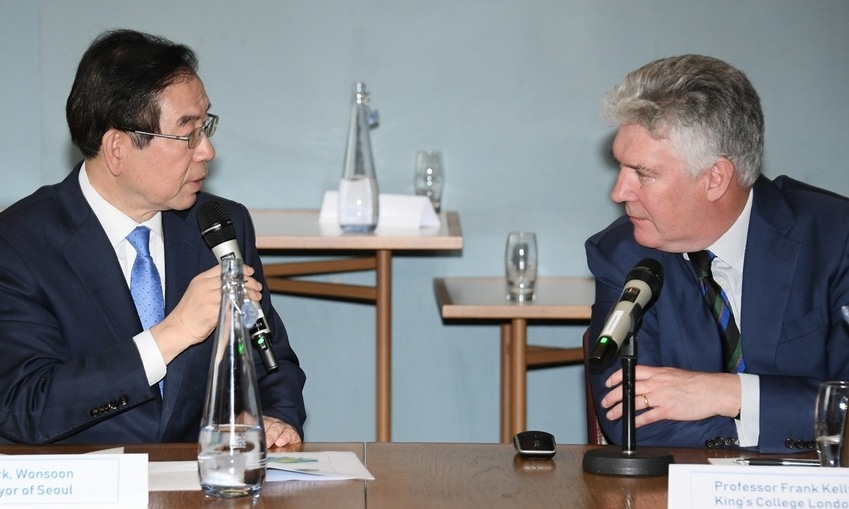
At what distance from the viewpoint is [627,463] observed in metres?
1.78

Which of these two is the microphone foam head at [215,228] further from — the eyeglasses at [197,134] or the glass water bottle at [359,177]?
the glass water bottle at [359,177]

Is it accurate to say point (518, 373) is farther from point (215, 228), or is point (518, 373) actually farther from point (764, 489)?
Answer: point (764, 489)

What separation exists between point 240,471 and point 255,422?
0.07 metres

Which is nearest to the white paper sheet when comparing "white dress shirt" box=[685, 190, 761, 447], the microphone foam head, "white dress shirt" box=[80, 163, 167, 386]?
"white dress shirt" box=[80, 163, 167, 386]

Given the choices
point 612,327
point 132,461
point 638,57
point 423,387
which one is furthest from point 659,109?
point 423,387

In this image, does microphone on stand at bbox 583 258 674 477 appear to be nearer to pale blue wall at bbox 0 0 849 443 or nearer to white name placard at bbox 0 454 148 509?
white name placard at bbox 0 454 148 509

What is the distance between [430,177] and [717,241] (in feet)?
6.85

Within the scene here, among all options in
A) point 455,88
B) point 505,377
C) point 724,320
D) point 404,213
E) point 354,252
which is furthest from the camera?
point 455,88

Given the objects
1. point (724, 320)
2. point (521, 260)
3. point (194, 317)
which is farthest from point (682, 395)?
point (521, 260)

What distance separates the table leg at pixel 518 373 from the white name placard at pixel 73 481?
7.43ft

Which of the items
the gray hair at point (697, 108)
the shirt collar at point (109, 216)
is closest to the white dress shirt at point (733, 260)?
the gray hair at point (697, 108)

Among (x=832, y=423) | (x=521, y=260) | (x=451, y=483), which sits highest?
(x=521, y=260)

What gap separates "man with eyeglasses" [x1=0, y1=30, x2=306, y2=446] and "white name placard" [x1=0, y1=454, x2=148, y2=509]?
0.50 m

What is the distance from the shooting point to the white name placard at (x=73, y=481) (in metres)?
1.52
